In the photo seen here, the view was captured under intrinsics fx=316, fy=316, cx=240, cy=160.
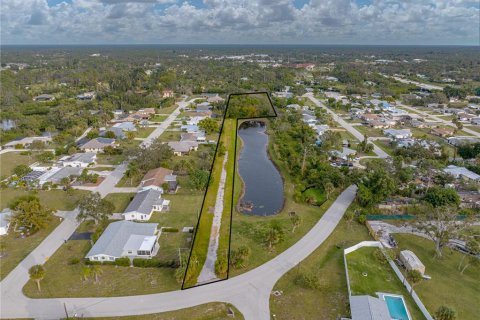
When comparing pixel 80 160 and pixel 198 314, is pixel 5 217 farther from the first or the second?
pixel 198 314

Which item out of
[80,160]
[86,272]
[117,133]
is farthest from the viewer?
[117,133]

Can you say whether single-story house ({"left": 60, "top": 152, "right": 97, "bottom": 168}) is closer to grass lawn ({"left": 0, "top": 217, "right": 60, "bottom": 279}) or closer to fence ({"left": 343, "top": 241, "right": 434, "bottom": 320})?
grass lawn ({"left": 0, "top": 217, "right": 60, "bottom": 279})

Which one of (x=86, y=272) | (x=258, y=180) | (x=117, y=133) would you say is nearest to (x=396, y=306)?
(x=86, y=272)

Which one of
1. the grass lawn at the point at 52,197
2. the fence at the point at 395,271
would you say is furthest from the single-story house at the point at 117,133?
the fence at the point at 395,271

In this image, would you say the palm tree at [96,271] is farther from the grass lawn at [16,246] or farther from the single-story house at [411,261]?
the single-story house at [411,261]

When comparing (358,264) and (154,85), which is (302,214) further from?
(154,85)

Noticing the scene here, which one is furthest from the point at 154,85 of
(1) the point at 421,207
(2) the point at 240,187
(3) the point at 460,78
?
(3) the point at 460,78

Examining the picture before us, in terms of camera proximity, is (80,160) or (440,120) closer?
(80,160)
